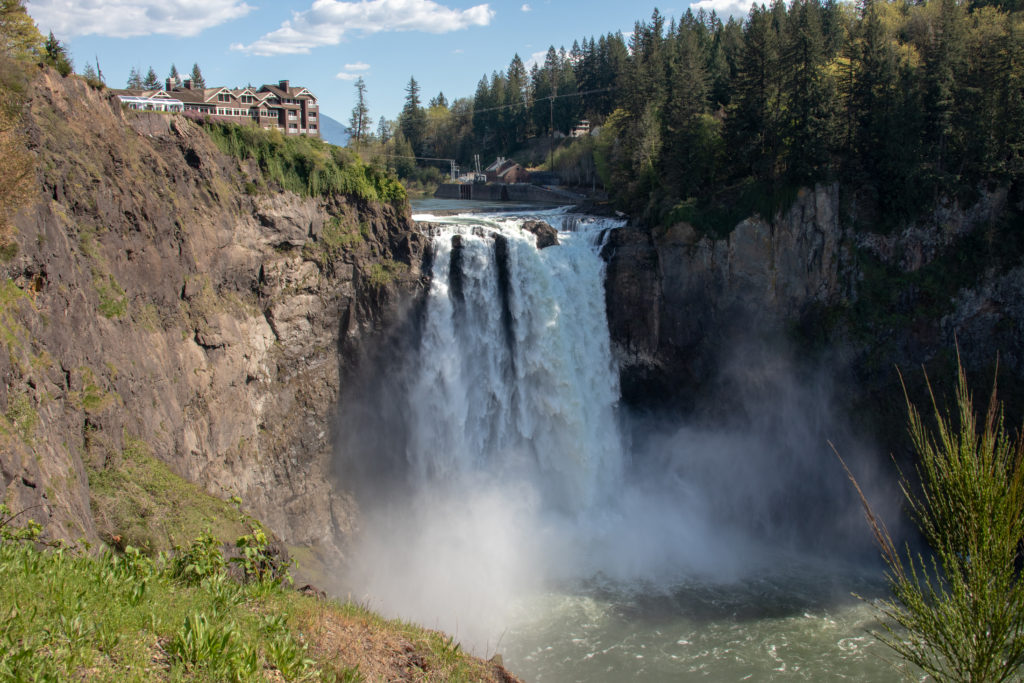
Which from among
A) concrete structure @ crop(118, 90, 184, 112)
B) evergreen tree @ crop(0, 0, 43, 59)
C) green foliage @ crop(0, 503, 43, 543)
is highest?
concrete structure @ crop(118, 90, 184, 112)

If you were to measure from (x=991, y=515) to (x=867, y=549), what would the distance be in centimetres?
2669

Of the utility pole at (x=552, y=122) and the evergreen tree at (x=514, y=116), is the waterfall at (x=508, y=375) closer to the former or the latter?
the utility pole at (x=552, y=122)

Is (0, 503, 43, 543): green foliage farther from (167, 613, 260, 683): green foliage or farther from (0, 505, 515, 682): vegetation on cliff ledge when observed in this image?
(167, 613, 260, 683): green foliage

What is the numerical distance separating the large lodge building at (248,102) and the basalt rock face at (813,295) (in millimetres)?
19964

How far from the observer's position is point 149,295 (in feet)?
72.2

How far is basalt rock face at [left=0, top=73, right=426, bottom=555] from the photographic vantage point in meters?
15.1

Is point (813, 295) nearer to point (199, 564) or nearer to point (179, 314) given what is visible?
point (179, 314)

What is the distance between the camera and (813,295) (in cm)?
3303

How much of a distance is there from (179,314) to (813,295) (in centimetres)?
2556

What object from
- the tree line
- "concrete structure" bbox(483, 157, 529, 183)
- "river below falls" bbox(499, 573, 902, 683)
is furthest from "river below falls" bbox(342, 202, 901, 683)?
"concrete structure" bbox(483, 157, 529, 183)

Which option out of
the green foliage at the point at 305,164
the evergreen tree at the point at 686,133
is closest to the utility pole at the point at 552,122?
the evergreen tree at the point at 686,133

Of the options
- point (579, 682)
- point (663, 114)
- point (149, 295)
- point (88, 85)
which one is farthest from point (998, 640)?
point (663, 114)

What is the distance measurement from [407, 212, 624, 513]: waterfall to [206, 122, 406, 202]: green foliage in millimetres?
3349

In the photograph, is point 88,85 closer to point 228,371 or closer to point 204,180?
point 204,180
